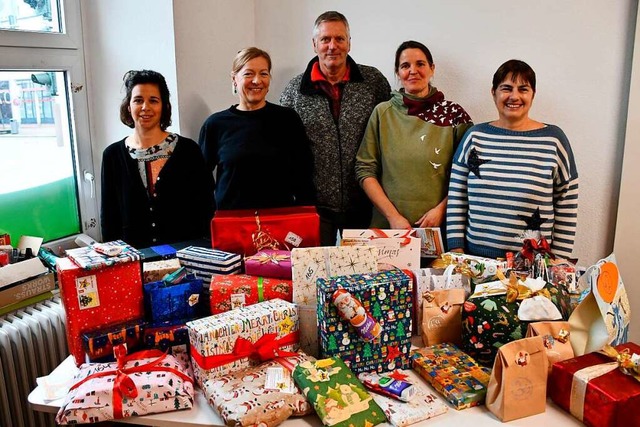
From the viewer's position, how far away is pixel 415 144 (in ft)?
8.18

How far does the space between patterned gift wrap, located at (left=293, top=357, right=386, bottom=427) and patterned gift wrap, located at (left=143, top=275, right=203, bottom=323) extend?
0.43m

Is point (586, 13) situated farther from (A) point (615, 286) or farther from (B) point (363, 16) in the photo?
(A) point (615, 286)

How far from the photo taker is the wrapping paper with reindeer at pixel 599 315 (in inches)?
60.9

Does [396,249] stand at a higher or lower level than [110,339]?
higher

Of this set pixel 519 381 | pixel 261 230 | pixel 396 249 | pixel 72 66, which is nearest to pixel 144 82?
pixel 72 66

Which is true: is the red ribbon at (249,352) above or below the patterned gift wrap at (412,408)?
above

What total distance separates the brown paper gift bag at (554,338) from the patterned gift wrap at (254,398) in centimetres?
65

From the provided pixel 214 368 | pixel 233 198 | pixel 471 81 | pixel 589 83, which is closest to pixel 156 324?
pixel 214 368

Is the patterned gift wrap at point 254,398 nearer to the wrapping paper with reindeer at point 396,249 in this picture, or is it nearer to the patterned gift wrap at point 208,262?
the patterned gift wrap at point 208,262

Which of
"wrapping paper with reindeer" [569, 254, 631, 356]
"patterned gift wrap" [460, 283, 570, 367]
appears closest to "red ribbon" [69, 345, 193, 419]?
"patterned gift wrap" [460, 283, 570, 367]

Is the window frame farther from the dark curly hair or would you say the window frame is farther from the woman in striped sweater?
the woman in striped sweater

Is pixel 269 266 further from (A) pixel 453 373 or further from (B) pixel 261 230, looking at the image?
(A) pixel 453 373

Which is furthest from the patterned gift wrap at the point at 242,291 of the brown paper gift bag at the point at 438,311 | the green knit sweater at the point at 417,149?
the green knit sweater at the point at 417,149

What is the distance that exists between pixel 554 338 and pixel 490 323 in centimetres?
17
